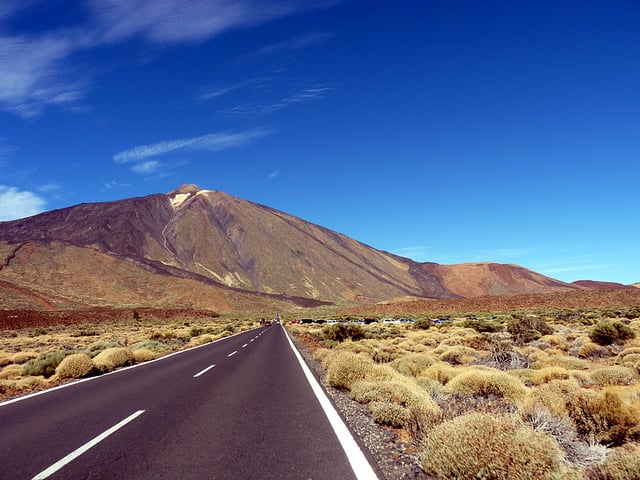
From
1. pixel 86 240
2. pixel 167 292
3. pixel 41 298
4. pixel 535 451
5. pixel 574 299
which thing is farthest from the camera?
pixel 86 240

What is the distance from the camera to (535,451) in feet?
13.5

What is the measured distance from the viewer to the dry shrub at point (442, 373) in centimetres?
1112

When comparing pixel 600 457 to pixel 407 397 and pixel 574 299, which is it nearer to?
pixel 407 397

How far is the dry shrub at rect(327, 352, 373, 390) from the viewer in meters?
10.4

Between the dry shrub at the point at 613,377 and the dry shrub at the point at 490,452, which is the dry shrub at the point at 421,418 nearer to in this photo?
the dry shrub at the point at 490,452

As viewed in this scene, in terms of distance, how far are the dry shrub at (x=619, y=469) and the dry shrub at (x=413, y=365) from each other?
808cm

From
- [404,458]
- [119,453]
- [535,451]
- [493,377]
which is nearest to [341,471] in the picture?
[404,458]

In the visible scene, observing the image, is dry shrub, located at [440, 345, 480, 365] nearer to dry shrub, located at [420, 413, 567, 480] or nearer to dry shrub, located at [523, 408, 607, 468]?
dry shrub, located at [523, 408, 607, 468]

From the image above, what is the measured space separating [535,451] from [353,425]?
3.25 metres

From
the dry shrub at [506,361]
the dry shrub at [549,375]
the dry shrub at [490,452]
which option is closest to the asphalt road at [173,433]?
the dry shrub at [490,452]

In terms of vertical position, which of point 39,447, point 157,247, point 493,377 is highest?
point 157,247

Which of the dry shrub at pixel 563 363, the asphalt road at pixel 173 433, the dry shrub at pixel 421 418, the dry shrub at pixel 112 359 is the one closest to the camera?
the asphalt road at pixel 173 433

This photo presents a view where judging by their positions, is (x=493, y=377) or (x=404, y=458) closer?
(x=404, y=458)

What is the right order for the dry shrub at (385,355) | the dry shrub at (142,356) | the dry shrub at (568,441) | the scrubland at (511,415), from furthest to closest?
the dry shrub at (142,356) < the dry shrub at (385,355) < the dry shrub at (568,441) < the scrubland at (511,415)
